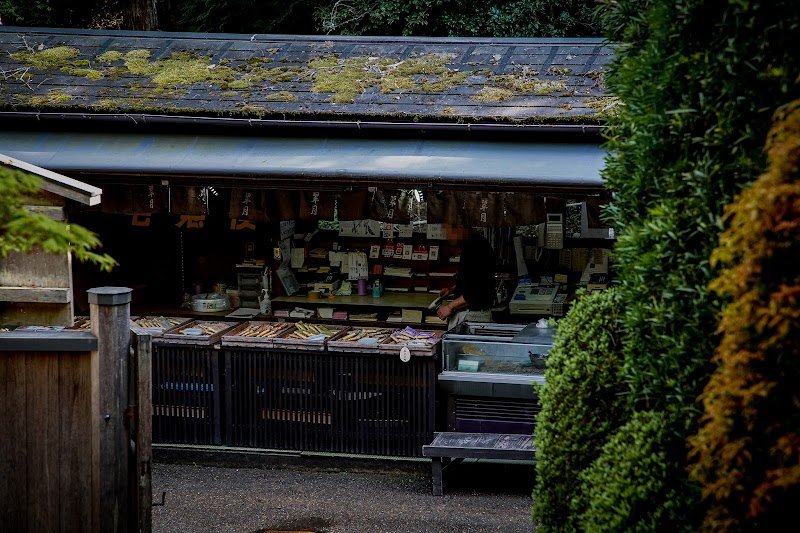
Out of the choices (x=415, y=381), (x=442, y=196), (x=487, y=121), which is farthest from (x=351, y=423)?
(x=487, y=121)

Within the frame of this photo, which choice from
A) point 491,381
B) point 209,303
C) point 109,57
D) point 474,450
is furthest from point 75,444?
point 109,57

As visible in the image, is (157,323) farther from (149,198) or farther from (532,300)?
(532,300)

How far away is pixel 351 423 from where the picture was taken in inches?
372

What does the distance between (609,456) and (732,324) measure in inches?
58.9

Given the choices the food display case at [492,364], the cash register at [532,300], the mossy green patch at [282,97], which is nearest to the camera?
the food display case at [492,364]

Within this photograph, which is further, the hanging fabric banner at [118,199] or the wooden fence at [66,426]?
the hanging fabric banner at [118,199]

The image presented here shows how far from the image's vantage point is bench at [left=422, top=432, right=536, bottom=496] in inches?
333

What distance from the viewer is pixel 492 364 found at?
922 cm

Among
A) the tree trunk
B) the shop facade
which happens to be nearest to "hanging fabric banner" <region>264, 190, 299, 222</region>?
the shop facade

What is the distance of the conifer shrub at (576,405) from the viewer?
532cm

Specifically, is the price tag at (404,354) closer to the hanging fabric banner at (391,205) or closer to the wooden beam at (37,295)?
the hanging fabric banner at (391,205)

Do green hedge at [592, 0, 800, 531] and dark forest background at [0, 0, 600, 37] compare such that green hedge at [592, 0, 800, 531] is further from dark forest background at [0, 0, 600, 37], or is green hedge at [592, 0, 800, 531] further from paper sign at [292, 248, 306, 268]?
dark forest background at [0, 0, 600, 37]

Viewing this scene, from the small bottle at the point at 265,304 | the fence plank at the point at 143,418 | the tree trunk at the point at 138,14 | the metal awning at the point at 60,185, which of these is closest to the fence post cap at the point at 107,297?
the fence plank at the point at 143,418

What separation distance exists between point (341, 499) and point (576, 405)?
148 inches
